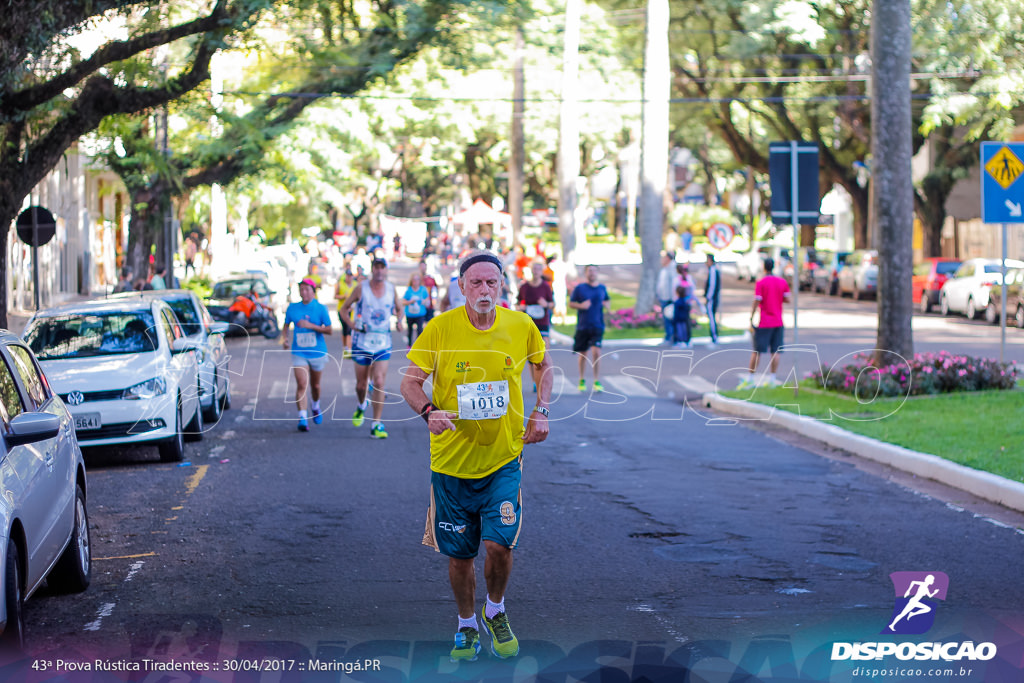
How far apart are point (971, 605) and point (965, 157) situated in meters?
41.0

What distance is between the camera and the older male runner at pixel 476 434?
242 inches

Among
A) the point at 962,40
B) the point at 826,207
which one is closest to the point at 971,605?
the point at 962,40

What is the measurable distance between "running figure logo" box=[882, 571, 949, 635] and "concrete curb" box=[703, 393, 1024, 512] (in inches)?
100

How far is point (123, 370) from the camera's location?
12898 millimetres

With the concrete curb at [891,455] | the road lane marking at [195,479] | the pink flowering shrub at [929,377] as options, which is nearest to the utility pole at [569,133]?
the concrete curb at [891,455]

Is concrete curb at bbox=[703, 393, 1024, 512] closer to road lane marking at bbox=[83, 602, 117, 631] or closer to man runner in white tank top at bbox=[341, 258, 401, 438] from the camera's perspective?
man runner in white tank top at bbox=[341, 258, 401, 438]

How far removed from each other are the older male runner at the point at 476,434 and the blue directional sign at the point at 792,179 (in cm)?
1128

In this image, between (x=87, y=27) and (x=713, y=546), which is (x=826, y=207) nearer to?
(x=87, y=27)

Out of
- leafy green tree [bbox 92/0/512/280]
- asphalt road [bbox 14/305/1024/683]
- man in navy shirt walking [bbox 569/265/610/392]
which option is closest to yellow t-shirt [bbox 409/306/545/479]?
asphalt road [bbox 14/305/1024/683]

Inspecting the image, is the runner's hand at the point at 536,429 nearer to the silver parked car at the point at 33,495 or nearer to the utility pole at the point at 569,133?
the silver parked car at the point at 33,495

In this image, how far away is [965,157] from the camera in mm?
45219

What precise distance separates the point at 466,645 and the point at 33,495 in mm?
2192

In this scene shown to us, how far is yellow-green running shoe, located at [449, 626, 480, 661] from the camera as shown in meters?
6.08

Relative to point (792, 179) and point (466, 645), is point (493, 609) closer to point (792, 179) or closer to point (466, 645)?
point (466, 645)
